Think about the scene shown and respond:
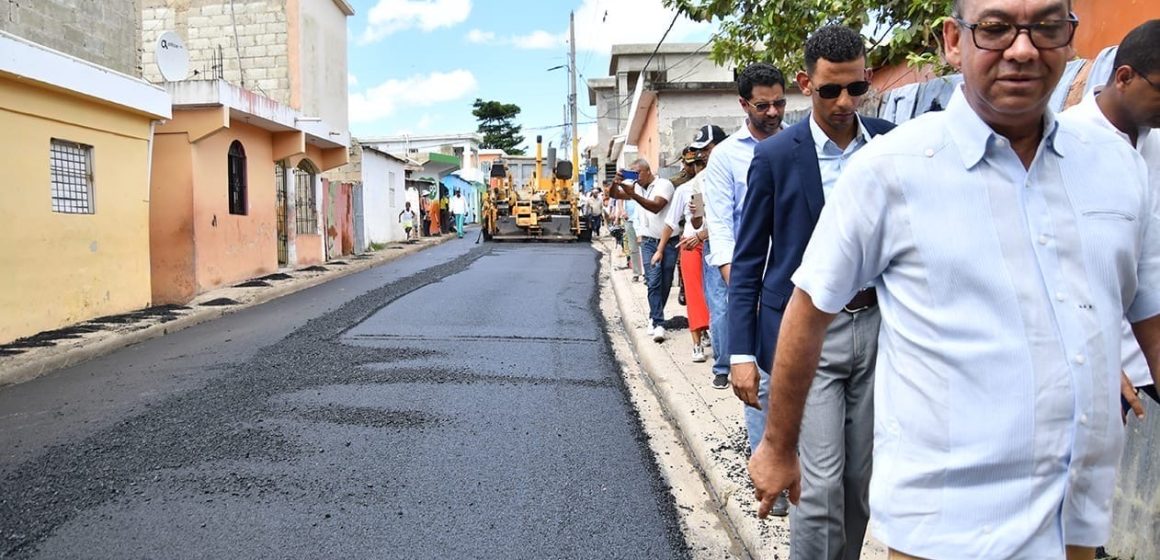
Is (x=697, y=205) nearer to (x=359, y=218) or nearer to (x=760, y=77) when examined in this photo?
(x=760, y=77)

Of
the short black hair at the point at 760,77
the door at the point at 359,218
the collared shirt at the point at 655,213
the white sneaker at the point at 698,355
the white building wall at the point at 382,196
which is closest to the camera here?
the short black hair at the point at 760,77

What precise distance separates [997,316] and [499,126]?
67914 millimetres

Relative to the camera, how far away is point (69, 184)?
1069 centimetres

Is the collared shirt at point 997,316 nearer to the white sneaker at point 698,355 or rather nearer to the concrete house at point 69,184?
the white sneaker at point 698,355

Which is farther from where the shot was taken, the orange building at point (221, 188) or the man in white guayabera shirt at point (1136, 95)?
the orange building at point (221, 188)

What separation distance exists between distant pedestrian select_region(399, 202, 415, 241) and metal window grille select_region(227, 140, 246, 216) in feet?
46.6

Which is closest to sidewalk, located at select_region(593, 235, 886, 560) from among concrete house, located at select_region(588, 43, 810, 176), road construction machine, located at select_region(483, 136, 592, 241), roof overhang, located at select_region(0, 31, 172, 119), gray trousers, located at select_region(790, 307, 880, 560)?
gray trousers, located at select_region(790, 307, 880, 560)

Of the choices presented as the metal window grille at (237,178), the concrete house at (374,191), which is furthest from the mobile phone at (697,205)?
the concrete house at (374,191)

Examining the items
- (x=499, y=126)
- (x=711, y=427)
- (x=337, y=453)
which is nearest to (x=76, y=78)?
(x=337, y=453)

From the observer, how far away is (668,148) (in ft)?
64.6

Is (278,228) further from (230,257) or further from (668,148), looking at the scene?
A: (668,148)

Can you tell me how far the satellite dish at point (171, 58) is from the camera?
45.1 feet

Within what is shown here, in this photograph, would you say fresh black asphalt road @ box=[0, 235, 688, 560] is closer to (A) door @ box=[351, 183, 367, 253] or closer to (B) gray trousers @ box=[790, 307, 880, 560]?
(B) gray trousers @ box=[790, 307, 880, 560]

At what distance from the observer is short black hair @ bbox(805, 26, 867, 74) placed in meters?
3.05
